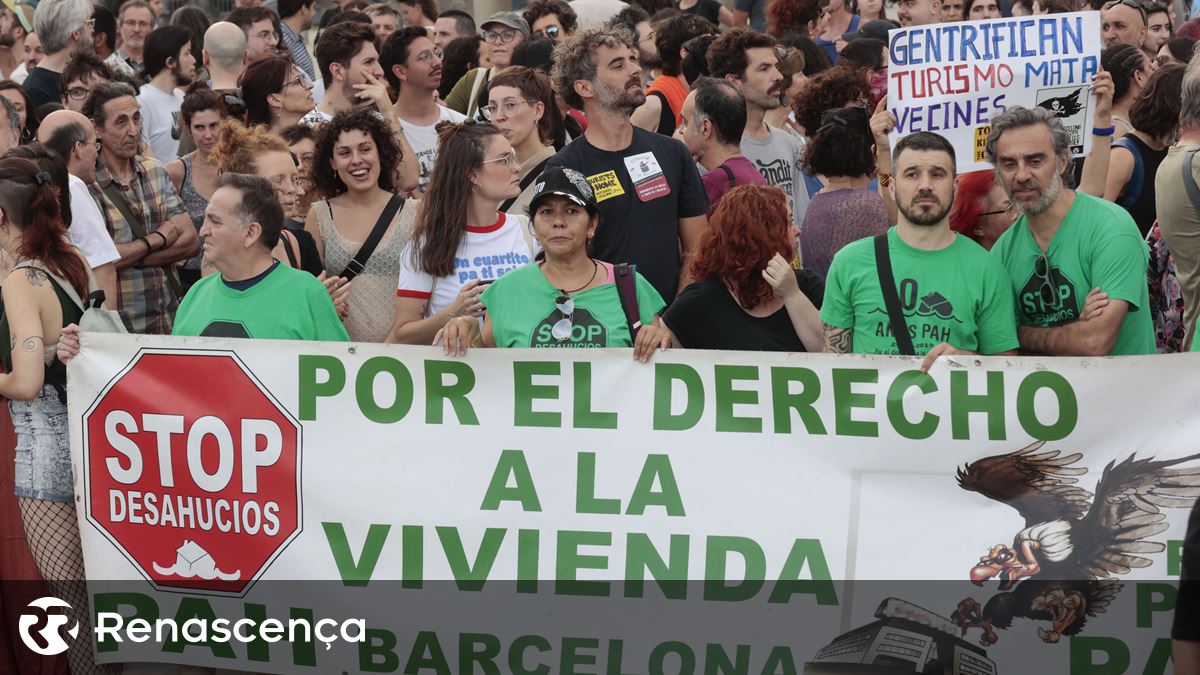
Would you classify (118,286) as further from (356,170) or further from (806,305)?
(806,305)

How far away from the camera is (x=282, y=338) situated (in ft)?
17.7

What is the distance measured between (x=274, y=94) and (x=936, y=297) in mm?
4395

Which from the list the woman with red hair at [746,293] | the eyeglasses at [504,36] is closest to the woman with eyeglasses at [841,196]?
the woman with red hair at [746,293]

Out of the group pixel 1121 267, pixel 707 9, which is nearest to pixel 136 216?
pixel 1121 267

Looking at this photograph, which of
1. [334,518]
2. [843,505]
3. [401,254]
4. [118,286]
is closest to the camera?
[843,505]

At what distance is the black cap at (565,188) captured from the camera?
5.24 metres

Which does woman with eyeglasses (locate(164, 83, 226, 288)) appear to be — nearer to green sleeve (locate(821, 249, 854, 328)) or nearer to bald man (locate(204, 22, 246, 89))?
bald man (locate(204, 22, 246, 89))

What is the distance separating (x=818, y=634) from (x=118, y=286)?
382 centimetres

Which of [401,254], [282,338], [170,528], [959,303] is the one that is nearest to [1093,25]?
[959,303]

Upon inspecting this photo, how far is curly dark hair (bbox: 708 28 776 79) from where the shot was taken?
316 inches

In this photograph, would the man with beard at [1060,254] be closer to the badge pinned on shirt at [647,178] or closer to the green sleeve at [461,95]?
the badge pinned on shirt at [647,178]

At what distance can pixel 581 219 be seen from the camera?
17.3 ft

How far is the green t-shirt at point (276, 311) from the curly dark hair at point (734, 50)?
334 cm

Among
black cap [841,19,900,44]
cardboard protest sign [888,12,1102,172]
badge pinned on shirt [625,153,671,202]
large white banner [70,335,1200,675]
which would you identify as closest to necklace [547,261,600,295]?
large white banner [70,335,1200,675]
